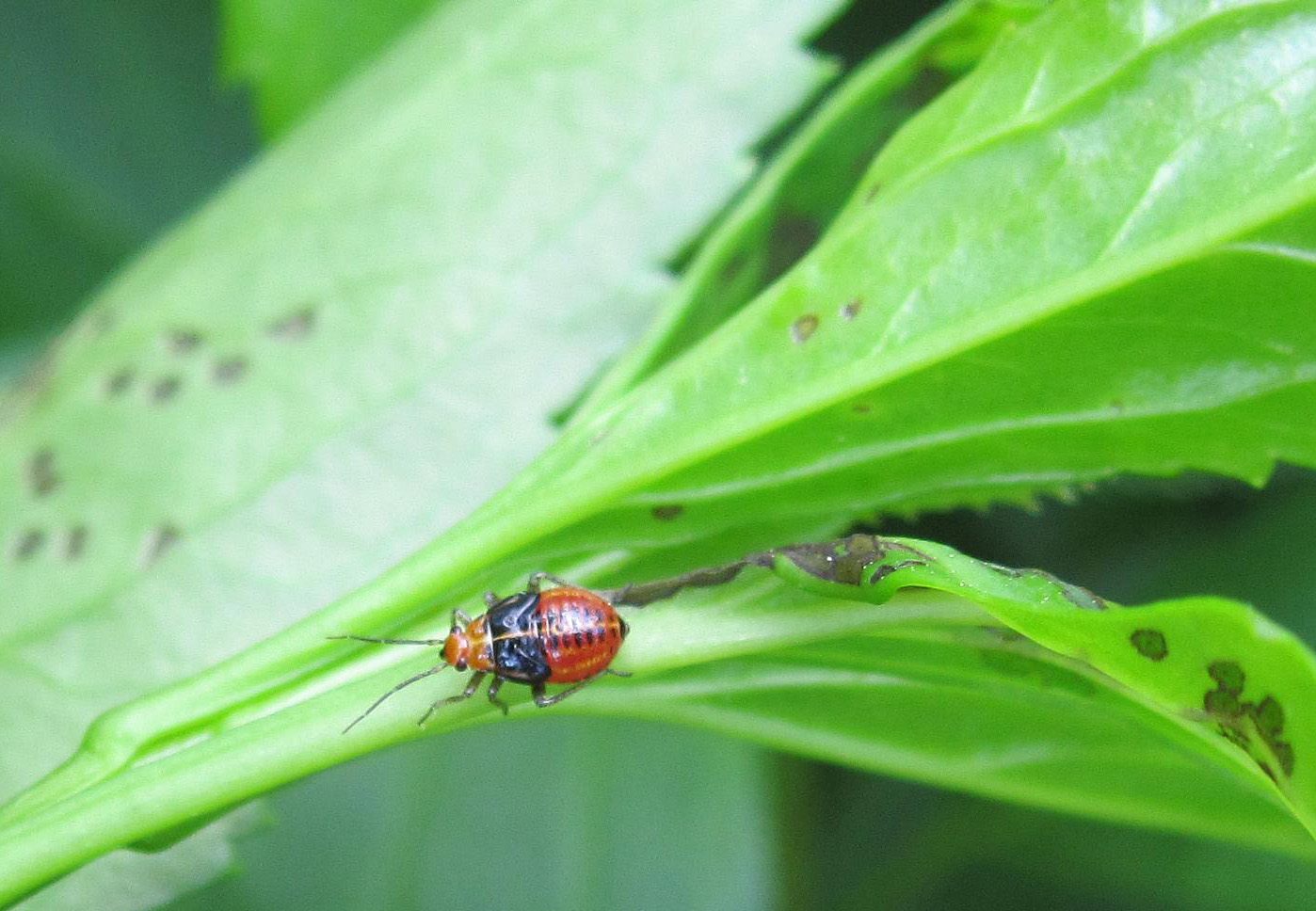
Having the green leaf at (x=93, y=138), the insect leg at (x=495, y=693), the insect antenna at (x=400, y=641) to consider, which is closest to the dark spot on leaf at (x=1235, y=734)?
the insect leg at (x=495, y=693)

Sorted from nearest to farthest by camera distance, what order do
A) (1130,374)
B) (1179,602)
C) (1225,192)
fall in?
(1179,602) → (1225,192) → (1130,374)

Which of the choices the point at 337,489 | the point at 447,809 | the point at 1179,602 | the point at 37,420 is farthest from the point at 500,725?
the point at 1179,602

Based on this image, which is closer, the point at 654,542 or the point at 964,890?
the point at 654,542

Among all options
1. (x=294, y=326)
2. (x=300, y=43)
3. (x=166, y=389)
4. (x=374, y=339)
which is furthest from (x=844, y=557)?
(x=300, y=43)

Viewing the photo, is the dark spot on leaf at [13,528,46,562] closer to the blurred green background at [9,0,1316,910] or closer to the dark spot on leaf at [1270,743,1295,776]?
the blurred green background at [9,0,1316,910]

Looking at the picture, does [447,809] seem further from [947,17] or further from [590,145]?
[947,17]

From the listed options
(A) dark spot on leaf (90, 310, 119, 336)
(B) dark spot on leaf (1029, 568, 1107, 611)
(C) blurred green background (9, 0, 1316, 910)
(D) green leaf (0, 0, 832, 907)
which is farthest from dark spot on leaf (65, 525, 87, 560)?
(B) dark spot on leaf (1029, 568, 1107, 611)
